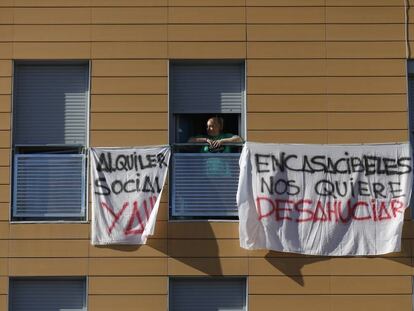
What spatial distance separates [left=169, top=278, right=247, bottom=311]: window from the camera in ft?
42.1

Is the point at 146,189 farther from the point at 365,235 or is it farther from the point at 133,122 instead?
the point at 365,235

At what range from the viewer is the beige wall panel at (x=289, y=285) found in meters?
12.6

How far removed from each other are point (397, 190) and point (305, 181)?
128 centimetres

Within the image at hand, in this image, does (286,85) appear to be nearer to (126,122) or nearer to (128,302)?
(126,122)

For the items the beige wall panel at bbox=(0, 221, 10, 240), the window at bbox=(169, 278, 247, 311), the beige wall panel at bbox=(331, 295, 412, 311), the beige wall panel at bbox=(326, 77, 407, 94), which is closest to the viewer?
the beige wall panel at bbox=(331, 295, 412, 311)

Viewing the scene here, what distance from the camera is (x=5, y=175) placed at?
12.9 meters

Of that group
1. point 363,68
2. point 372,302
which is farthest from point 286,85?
point 372,302

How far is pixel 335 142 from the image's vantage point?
12.9 metres

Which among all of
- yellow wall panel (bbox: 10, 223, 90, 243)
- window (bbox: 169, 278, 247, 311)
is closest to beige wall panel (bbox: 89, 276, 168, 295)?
window (bbox: 169, 278, 247, 311)
